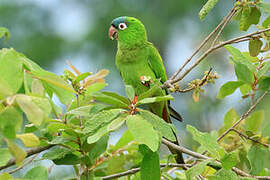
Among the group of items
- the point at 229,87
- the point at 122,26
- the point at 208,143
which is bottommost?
the point at 208,143

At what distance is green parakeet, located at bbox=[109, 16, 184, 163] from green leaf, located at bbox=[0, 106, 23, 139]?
119 centimetres

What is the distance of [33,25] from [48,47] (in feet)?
4.18

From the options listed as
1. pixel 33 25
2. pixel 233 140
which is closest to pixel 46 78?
pixel 233 140

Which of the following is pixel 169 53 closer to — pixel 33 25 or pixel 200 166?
pixel 33 25

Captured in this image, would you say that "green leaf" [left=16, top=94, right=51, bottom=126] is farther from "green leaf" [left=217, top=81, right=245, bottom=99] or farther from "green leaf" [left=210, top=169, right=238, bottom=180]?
"green leaf" [left=217, top=81, right=245, bottom=99]

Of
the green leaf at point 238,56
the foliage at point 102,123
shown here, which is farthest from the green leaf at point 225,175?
the green leaf at point 238,56

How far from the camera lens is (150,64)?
1.96 metres

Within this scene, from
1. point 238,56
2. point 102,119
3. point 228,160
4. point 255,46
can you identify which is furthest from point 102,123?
point 255,46

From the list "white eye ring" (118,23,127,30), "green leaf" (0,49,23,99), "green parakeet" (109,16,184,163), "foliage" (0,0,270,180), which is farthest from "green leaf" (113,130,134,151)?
"white eye ring" (118,23,127,30)

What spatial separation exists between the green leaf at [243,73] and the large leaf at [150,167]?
0.40 m

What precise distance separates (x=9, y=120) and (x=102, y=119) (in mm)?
237

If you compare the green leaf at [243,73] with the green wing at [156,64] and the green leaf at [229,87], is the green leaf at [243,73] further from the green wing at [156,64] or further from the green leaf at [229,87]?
the green wing at [156,64]

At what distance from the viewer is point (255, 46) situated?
1.28 metres

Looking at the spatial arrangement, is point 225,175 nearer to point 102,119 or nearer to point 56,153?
point 102,119
